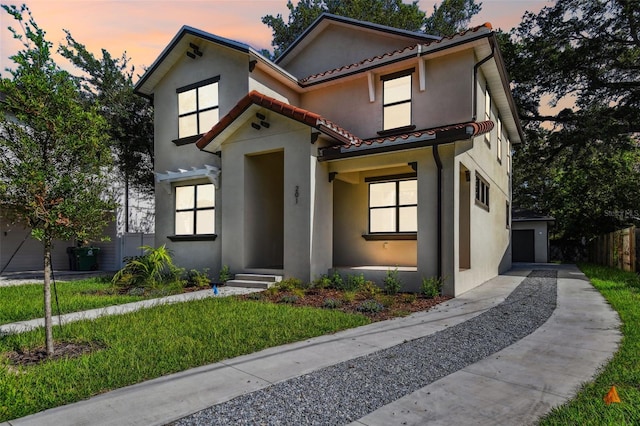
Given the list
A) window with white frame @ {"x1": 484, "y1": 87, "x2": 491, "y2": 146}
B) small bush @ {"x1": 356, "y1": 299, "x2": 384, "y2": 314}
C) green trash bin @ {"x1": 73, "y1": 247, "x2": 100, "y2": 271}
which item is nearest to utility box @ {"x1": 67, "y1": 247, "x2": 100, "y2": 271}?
green trash bin @ {"x1": 73, "y1": 247, "x2": 100, "y2": 271}

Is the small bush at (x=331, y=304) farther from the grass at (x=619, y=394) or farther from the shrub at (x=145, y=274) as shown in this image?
the shrub at (x=145, y=274)

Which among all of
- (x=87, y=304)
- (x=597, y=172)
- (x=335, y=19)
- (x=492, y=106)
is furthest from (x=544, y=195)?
(x=87, y=304)

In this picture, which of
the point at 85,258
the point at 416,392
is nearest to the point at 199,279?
the point at 416,392

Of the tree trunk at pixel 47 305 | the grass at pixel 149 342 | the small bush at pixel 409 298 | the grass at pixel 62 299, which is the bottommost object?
the grass at pixel 62 299

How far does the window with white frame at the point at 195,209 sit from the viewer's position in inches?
452

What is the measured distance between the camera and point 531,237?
24.3 meters

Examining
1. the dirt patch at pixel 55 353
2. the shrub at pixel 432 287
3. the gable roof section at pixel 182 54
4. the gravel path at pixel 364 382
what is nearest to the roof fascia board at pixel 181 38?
the gable roof section at pixel 182 54

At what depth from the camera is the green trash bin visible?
1616 cm

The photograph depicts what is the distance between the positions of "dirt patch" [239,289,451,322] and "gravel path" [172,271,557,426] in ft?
4.47

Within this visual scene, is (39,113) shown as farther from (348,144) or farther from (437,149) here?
(437,149)

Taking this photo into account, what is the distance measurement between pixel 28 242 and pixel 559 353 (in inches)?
763

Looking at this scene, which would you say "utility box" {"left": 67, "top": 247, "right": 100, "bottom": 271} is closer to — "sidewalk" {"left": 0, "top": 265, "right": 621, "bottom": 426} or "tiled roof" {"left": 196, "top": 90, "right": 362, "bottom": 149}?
Answer: "tiled roof" {"left": 196, "top": 90, "right": 362, "bottom": 149}

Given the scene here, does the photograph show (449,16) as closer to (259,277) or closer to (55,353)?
(259,277)

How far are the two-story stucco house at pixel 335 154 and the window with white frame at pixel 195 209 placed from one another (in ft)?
0.12
